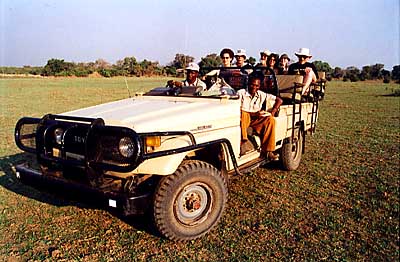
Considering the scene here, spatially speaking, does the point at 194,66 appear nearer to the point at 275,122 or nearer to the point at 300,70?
the point at 275,122

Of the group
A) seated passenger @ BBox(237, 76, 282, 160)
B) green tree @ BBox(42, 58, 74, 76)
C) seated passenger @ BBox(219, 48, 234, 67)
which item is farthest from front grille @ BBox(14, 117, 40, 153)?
green tree @ BBox(42, 58, 74, 76)

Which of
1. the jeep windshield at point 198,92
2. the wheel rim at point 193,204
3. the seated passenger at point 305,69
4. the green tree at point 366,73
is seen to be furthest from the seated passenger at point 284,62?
the green tree at point 366,73

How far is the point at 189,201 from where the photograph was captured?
12.8 ft

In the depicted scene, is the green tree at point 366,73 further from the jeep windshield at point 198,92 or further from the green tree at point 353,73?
the jeep windshield at point 198,92

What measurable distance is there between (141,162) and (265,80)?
3.20 meters

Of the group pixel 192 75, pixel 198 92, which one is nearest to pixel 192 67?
pixel 192 75

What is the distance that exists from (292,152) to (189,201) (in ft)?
10.1

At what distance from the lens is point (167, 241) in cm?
382

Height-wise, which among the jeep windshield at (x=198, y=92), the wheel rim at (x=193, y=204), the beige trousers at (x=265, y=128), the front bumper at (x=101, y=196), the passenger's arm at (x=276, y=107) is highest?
the jeep windshield at (x=198, y=92)

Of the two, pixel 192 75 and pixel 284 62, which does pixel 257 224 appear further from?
pixel 284 62

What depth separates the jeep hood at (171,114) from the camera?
12.1 feet

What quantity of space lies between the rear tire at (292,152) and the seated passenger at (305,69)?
82cm

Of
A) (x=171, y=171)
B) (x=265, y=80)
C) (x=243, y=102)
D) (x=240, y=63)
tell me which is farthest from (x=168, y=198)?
(x=240, y=63)

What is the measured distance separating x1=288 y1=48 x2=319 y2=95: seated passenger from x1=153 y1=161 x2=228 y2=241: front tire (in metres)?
3.16
